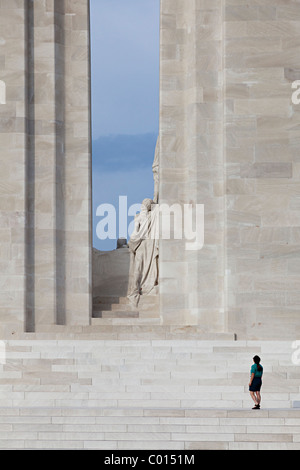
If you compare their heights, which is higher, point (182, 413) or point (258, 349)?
point (258, 349)

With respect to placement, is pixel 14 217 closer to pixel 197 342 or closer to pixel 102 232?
pixel 102 232

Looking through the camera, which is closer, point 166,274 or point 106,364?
point 106,364

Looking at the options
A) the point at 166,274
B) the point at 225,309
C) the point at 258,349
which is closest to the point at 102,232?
the point at 166,274

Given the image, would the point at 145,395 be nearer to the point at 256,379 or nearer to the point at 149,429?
the point at 256,379

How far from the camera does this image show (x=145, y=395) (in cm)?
2280

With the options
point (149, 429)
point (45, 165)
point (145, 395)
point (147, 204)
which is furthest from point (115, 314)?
point (149, 429)

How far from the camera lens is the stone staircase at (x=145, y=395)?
1969 centimetres

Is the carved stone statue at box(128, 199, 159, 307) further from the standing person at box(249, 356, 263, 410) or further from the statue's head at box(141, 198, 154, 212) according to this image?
the standing person at box(249, 356, 263, 410)

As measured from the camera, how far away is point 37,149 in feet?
90.1

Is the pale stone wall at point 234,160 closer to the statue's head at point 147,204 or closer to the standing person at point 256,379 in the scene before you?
the statue's head at point 147,204

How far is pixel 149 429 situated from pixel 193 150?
29.8ft
